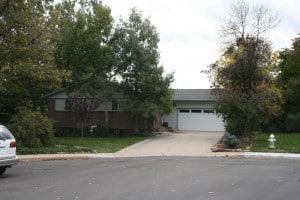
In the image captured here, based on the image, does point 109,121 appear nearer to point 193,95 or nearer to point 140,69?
point 140,69

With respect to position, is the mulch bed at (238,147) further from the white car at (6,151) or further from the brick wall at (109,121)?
the white car at (6,151)

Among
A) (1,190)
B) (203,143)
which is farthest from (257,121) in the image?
(1,190)

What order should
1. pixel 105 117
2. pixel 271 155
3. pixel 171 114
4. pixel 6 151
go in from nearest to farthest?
pixel 6 151, pixel 271 155, pixel 105 117, pixel 171 114

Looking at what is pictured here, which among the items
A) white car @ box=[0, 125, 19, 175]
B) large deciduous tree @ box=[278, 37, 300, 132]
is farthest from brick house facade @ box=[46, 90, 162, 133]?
white car @ box=[0, 125, 19, 175]

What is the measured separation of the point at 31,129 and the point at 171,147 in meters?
7.63

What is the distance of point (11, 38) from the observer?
82.2ft

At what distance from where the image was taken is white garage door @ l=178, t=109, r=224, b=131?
44781 millimetres

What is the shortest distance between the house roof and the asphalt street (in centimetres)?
2435

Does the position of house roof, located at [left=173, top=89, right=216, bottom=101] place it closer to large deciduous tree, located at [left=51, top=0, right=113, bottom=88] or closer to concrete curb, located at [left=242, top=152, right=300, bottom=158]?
large deciduous tree, located at [left=51, top=0, right=113, bottom=88]

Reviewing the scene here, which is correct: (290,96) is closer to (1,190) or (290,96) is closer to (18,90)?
(18,90)

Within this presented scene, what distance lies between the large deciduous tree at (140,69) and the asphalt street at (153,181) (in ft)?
48.9

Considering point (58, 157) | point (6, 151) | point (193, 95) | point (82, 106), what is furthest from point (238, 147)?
point (193, 95)

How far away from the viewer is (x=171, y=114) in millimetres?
46031

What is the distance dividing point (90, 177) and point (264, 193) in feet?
18.7
